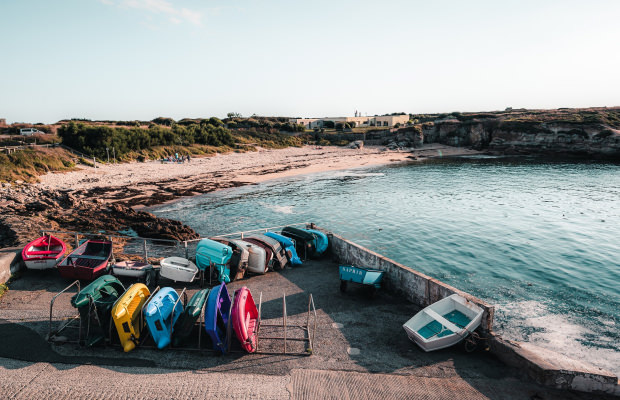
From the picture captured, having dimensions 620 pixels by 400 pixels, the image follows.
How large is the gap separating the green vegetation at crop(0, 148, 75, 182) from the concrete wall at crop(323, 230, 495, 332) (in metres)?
38.0

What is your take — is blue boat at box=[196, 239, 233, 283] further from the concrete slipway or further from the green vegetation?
the green vegetation

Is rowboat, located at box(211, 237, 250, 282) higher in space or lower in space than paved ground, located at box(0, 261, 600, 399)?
higher

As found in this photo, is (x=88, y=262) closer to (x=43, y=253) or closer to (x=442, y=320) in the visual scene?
(x=43, y=253)

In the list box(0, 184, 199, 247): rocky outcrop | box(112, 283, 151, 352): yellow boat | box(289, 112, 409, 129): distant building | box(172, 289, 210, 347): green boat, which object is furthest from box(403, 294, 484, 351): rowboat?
box(289, 112, 409, 129): distant building

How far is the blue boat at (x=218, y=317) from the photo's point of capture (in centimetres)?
909

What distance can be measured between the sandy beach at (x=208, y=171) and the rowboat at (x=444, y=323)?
31.1m

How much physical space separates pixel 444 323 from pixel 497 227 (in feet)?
73.1

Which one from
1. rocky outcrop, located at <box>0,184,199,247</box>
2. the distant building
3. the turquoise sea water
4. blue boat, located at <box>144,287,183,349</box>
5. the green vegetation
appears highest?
the distant building

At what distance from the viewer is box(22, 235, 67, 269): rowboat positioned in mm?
13867

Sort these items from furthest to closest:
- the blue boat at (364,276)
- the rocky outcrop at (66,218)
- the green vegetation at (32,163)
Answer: the green vegetation at (32,163)
the rocky outcrop at (66,218)
the blue boat at (364,276)

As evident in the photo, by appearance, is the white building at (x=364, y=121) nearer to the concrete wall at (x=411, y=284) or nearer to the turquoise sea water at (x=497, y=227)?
the turquoise sea water at (x=497, y=227)

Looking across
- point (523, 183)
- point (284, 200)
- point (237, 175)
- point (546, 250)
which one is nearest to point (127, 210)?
point (284, 200)

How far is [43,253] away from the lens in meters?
14.5

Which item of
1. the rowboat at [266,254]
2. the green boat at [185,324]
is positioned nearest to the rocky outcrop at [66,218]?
the rowboat at [266,254]
